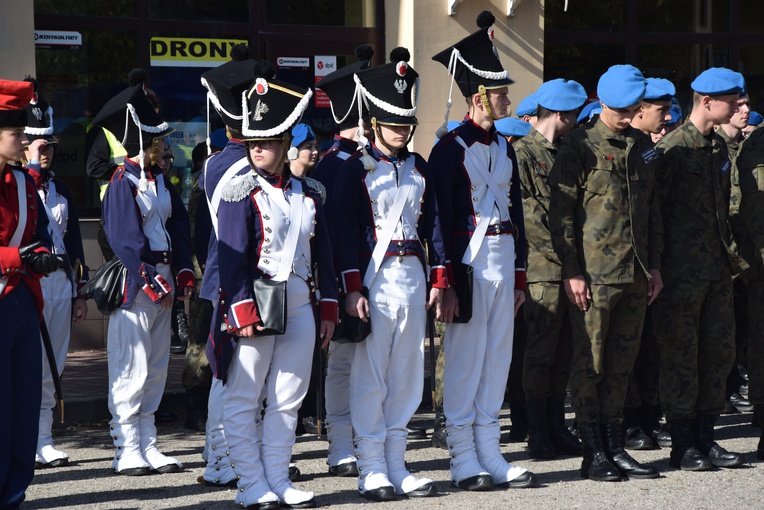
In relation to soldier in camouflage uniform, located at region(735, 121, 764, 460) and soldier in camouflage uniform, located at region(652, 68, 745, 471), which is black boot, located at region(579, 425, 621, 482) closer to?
soldier in camouflage uniform, located at region(652, 68, 745, 471)

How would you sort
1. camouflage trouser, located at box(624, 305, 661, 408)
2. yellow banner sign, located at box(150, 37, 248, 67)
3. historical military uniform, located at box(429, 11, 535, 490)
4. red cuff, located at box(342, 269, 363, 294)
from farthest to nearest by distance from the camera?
1. yellow banner sign, located at box(150, 37, 248, 67)
2. camouflage trouser, located at box(624, 305, 661, 408)
3. historical military uniform, located at box(429, 11, 535, 490)
4. red cuff, located at box(342, 269, 363, 294)

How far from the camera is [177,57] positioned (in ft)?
41.9

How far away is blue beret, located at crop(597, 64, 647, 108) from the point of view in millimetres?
7328

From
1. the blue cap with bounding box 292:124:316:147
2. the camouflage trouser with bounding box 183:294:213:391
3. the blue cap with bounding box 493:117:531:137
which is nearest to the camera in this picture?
the blue cap with bounding box 292:124:316:147

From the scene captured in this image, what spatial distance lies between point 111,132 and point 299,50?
18.1 feet

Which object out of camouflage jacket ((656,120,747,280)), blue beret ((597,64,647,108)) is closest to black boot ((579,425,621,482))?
camouflage jacket ((656,120,747,280))

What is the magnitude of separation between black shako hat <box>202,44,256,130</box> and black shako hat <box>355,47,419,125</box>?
2.28 ft

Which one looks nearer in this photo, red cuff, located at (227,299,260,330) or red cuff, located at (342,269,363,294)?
red cuff, located at (227,299,260,330)

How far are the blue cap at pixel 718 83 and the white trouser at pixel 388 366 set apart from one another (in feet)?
7.80

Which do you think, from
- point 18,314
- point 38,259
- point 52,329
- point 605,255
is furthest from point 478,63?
point 52,329

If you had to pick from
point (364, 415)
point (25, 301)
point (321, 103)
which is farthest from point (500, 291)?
point (321, 103)

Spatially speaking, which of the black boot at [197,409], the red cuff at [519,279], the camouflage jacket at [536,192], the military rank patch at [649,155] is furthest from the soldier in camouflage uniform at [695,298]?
the black boot at [197,409]

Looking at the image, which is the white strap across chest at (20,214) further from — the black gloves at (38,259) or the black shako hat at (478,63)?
the black shako hat at (478,63)

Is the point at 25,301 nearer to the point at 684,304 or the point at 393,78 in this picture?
the point at 393,78
